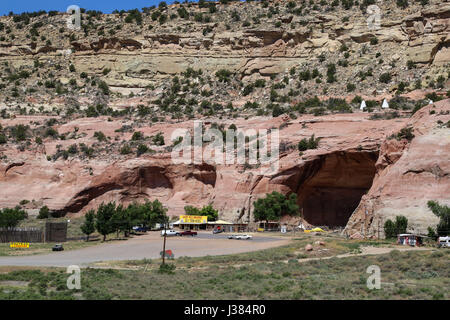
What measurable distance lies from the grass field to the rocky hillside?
38.9 ft

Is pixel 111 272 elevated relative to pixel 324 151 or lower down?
lower down

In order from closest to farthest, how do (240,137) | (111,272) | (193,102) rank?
(111,272) → (240,137) → (193,102)

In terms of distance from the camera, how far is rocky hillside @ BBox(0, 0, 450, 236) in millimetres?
48250

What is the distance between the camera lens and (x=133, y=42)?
8269 centimetres

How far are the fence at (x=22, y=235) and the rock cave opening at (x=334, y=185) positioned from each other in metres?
23.7

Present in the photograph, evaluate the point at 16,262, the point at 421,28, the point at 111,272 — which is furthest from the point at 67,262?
the point at 421,28

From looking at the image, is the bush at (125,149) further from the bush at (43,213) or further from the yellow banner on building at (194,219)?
the yellow banner on building at (194,219)

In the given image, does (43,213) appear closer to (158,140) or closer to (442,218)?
(158,140)

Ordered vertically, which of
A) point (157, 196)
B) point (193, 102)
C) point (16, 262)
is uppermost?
point (193, 102)

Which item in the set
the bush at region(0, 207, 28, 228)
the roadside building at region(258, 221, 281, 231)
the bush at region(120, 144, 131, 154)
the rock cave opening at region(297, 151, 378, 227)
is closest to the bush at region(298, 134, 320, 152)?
the rock cave opening at region(297, 151, 378, 227)

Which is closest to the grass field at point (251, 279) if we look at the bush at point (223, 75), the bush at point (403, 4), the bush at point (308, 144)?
the bush at point (308, 144)

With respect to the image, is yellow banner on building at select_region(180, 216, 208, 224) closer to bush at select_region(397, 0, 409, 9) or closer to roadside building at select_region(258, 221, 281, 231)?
roadside building at select_region(258, 221, 281, 231)

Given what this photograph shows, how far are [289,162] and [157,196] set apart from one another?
1603 centimetres

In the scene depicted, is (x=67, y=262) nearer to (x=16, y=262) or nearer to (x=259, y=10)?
(x=16, y=262)
